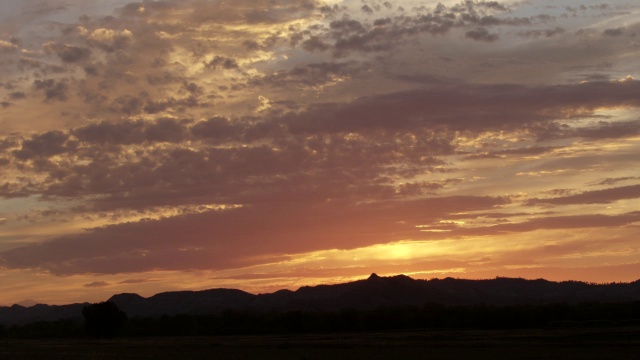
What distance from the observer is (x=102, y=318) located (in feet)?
397

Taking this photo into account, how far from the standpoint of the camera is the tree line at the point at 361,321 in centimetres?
12162

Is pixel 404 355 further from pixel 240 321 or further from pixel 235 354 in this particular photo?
pixel 240 321

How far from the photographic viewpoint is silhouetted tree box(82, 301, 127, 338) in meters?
121

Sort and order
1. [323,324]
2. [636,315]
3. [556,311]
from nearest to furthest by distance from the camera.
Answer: [636,315]
[556,311]
[323,324]

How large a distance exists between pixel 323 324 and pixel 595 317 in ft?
154

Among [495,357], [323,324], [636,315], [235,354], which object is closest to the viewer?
[495,357]

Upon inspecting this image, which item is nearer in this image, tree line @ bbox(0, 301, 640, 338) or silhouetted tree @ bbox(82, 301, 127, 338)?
silhouetted tree @ bbox(82, 301, 127, 338)

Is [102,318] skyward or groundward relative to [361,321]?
skyward

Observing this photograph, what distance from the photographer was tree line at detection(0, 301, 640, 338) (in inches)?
4788

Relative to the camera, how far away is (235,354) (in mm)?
69875

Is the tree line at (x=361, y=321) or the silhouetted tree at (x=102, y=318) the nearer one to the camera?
the silhouetted tree at (x=102, y=318)

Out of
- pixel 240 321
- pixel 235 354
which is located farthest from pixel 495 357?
pixel 240 321

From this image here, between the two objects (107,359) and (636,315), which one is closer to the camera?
(107,359)

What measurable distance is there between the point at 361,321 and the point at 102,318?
46122 mm
